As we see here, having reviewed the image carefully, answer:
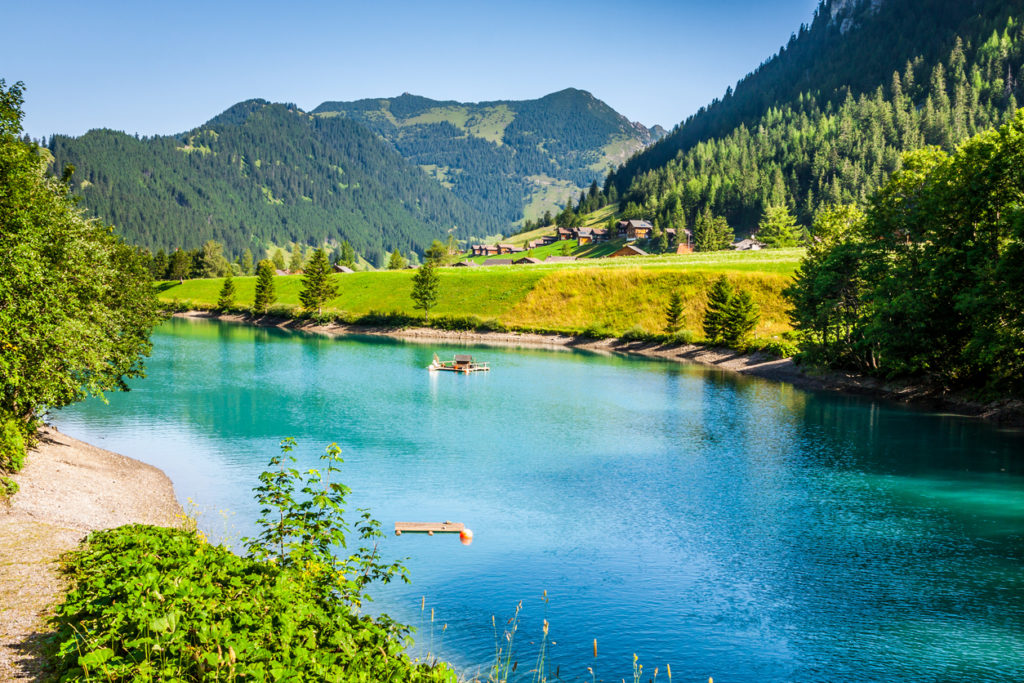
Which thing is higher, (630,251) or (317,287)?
(630,251)

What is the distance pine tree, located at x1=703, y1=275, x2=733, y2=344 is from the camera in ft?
319

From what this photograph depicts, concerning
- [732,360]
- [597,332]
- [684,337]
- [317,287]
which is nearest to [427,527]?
[732,360]

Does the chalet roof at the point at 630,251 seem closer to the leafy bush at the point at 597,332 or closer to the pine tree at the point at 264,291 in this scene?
the leafy bush at the point at 597,332

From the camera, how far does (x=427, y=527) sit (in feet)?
92.9

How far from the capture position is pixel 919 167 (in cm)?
6481

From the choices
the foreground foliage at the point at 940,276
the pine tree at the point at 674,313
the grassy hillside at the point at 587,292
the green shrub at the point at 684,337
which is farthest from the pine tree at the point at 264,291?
the foreground foliage at the point at 940,276

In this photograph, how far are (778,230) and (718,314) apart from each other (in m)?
97.8

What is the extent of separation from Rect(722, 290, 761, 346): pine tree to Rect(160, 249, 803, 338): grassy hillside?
22.9ft

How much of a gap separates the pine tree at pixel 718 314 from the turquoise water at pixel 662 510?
29.3m

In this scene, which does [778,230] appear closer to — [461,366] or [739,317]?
[739,317]

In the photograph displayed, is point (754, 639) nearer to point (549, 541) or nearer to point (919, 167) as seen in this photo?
point (549, 541)

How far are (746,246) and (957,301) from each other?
135 meters

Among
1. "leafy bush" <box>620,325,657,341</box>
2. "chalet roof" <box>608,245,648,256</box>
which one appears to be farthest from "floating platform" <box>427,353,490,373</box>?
"chalet roof" <box>608,245,648,256</box>

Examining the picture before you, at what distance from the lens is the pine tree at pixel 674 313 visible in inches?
4247
